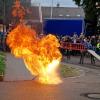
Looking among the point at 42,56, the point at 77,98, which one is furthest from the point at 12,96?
the point at 42,56

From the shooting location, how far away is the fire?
19.6m

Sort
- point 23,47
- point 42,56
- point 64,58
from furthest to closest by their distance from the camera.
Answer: point 64,58 < point 23,47 < point 42,56

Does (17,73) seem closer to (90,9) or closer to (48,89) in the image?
(48,89)

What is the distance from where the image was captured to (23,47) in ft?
73.6

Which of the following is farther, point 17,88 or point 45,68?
point 45,68

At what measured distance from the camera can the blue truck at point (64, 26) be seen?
39.7m

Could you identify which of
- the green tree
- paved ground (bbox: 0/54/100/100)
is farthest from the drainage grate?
the green tree

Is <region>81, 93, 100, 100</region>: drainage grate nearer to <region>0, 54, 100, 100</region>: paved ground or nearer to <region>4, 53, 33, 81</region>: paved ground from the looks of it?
<region>0, 54, 100, 100</region>: paved ground

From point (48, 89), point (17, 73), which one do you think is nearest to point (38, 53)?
point (17, 73)

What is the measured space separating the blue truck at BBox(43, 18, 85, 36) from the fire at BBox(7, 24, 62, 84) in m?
14.7

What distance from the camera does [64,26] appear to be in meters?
40.3

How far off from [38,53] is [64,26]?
63.2 ft

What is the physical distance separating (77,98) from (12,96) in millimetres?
1894

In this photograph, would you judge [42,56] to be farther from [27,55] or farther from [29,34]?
[29,34]
